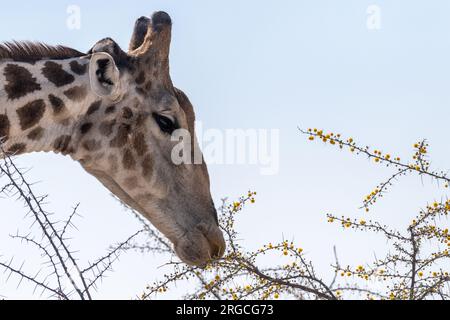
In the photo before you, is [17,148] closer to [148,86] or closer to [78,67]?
[78,67]

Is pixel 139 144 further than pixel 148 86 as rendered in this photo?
No

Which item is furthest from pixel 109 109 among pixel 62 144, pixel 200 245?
pixel 200 245

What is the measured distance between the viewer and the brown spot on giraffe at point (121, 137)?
689 cm

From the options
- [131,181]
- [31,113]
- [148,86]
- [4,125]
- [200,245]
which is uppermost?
[148,86]

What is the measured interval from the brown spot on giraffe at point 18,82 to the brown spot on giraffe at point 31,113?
0.11 m

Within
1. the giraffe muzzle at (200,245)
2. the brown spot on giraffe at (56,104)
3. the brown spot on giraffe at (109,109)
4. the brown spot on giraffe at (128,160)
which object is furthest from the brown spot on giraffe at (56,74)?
the giraffe muzzle at (200,245)

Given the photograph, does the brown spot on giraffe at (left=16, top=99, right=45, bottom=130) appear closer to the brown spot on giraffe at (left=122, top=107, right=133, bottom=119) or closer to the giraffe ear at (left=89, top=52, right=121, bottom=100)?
the giraffe ear at (left=89, top=52, right=121, bottom=100)

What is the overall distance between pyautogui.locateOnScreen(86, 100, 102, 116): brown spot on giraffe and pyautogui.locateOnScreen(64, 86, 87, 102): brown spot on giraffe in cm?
13

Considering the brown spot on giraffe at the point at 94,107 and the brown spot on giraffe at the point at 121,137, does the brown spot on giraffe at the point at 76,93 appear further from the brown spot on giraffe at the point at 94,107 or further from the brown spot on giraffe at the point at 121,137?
the brown spot on giraffe at the point at 121,137

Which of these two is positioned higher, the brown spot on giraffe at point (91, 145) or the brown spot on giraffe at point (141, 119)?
the brown spot on giraffe at point (141, 119)

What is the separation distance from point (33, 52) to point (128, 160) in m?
1.28

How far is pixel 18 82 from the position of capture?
21.2 ft
